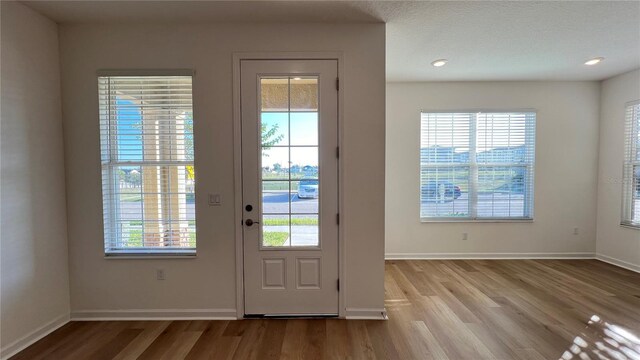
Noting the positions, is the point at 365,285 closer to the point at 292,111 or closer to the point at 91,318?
the point at 292,111

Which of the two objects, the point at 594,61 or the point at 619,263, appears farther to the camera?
the point at 619,263

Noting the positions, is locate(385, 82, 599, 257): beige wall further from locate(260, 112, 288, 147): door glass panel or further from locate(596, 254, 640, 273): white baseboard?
locate(260, 112, 288, 147): door glass panel

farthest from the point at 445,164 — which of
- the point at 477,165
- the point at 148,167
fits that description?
the point at 148,167

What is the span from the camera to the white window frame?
→ 12.0ft

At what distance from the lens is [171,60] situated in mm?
2479

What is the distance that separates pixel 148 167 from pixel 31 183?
2.80ft

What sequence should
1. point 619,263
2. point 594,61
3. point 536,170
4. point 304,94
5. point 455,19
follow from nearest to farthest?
point 455,19 → point 304,94 → point 594,61 → point 619,263 → point 536,170

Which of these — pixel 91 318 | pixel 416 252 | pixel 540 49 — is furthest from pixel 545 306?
pixel 91 318

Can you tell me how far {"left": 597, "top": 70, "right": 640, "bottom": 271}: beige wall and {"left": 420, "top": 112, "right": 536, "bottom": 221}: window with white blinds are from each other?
100cm

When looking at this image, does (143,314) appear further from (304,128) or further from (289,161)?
A: (304,128)

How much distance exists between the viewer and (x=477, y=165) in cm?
414

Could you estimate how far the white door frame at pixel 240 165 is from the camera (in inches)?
97.0

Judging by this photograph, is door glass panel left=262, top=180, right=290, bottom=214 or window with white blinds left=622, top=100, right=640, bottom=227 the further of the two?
window with white blinds left=622, top=100, right=640, bottom=227

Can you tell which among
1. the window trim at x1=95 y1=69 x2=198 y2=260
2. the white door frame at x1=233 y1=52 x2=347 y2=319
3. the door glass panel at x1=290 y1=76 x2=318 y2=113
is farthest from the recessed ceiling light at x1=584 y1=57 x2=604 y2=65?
the window trim at x1=95 y1=69 x2=198 y2=260
